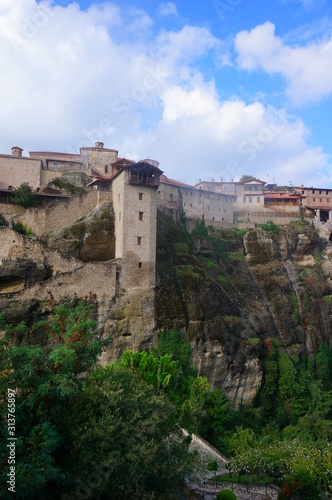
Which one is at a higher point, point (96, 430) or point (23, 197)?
point (23, 197)

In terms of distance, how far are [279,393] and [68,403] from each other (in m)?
28.8

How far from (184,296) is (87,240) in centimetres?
972

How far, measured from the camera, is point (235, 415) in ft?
126

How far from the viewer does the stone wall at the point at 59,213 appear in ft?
133

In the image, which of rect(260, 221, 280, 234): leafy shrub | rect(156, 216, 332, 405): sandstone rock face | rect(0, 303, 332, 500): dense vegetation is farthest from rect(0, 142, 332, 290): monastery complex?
rect(0, 303, 332, 500): dense vegetation

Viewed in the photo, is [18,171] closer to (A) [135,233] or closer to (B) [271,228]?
(A) [135,233]

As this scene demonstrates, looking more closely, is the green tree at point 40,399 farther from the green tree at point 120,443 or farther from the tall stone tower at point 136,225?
the tall stone tower at point 136,225

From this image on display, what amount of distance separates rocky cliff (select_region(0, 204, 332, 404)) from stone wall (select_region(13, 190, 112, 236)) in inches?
44.7

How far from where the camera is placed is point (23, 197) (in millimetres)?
43781

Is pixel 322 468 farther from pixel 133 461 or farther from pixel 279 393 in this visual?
pixel 279 393

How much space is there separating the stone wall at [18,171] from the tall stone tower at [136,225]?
16747mm

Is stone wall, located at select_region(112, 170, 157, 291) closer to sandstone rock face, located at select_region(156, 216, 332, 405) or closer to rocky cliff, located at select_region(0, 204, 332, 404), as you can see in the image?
rocky cliff, located at select_region(0, 204, 332, 404)

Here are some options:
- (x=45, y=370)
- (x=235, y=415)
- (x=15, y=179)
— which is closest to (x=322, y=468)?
(x=235, y=415)

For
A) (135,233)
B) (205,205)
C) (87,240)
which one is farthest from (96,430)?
(205,205)
